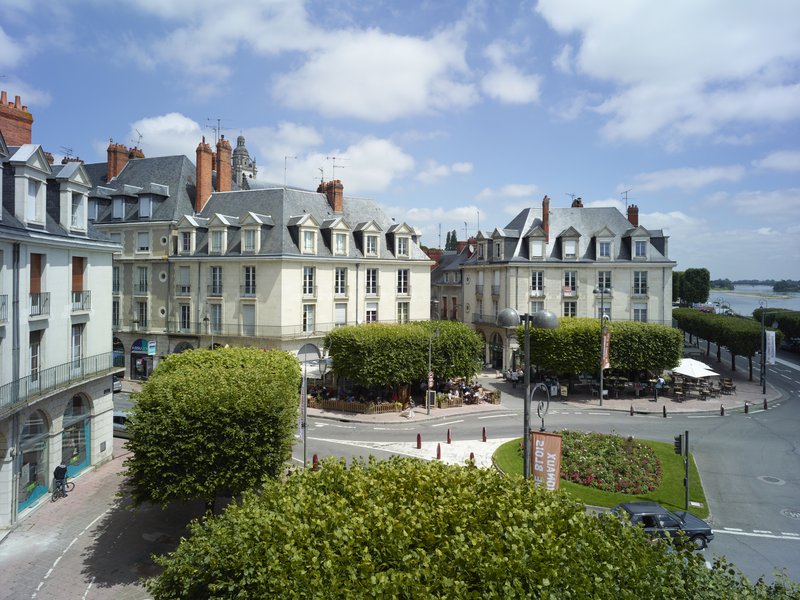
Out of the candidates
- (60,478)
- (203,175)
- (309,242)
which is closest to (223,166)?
(203,175)

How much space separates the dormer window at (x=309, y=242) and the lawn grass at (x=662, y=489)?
21172mm

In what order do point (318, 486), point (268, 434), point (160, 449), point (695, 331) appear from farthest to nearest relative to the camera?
point (695, 331) < point (268, 434) < point (160, 449) < point (318, 486)

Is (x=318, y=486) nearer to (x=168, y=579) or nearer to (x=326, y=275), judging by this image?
(x=168, y=579)

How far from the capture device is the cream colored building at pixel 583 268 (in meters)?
46.1

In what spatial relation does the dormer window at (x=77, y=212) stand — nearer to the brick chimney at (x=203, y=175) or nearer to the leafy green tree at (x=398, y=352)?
the leafy green tree at (x=398, y=352)

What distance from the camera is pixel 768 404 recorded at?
37.8 m

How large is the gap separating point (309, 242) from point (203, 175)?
1127 cm

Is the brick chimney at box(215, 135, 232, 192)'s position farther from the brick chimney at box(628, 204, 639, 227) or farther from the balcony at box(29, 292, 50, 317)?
the brick chimney at box(628, 204, 639, 227)

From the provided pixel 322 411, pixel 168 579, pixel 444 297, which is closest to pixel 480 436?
pixel 322 411

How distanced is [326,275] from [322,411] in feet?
35.7

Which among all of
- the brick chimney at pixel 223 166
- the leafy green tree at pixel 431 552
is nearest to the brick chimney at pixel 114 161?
the brick chimney at pixel 223 166

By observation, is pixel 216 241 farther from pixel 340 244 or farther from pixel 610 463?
pixel 610 463

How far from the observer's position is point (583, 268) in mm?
46719

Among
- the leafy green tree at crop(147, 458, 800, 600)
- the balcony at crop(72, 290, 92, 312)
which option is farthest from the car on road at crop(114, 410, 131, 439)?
the leafy green tree at crop(147, 458, 800, 600)
